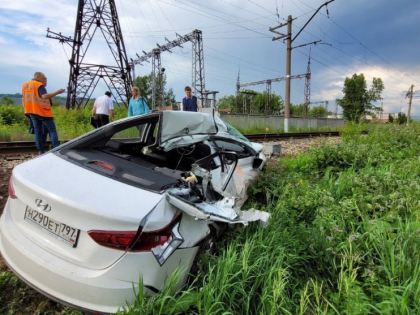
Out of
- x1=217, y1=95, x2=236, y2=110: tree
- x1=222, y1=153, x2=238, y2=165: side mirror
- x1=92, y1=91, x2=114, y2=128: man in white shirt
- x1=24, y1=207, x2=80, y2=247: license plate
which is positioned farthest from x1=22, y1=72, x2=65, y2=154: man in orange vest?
x1=217, y1=95, x2=236, y2=110: tree

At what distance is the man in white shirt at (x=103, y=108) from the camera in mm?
7348

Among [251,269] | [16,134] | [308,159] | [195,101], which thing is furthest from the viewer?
[16,134]

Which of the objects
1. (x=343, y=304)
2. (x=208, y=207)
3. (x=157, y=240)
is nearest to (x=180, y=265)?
(x=157, y=240)

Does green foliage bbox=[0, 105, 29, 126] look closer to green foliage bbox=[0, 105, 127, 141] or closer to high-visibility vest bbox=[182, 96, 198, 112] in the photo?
green foliage bbox=[0, 105, 127, 141]

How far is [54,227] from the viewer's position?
160cm

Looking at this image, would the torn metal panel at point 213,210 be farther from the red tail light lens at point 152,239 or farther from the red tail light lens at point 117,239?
the red tail light lens at point 117,239

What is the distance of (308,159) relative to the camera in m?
5.41

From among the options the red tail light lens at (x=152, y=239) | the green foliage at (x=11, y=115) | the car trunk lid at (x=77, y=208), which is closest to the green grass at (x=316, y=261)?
the red tail light lens at (x=152, y=239)

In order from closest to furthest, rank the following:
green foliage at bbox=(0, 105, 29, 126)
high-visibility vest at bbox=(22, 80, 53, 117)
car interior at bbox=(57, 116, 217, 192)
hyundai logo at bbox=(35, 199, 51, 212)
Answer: hyundai logo at bbox=(35, 199, 51, 212) < car interior at bbox=(57, 116, 217, 192) < high-visibility vest at bbox=(22, 80, 53, 117) < green foliage at bbox=(0, 105, 29, 126)

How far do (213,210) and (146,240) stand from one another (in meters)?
0.64

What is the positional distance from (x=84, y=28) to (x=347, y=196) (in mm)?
24380

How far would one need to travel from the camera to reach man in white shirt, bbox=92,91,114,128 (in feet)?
24.1

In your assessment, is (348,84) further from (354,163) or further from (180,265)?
(180,265)

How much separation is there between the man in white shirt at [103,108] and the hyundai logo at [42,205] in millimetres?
6080
